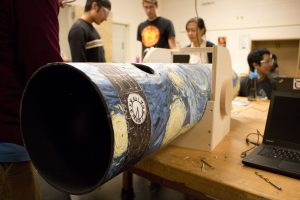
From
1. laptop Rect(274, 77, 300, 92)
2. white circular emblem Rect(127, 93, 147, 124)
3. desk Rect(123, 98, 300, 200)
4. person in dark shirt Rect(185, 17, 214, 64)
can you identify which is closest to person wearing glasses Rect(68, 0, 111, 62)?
person in dark shirt Rect(185, 17, 214, 64)

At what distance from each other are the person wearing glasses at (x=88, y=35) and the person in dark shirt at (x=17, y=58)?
3.92 feet

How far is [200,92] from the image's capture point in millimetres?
818

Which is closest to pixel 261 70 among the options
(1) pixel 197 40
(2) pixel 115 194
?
(1) pixel 197 40

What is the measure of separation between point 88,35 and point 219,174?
1634 millimetres

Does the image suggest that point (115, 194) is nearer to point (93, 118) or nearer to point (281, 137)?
point (281, 137)

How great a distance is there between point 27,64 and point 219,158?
68 centimetres

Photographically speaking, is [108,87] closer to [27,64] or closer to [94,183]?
[94,183]

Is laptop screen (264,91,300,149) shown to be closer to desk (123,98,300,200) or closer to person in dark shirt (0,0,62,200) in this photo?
desk (123,98,300,200)

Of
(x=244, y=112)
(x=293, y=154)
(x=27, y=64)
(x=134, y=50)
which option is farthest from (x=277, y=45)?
(x=27, y=64)

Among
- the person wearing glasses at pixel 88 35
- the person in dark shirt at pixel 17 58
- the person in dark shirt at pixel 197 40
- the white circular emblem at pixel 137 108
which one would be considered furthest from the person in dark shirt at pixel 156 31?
the white circular emblem at pixel 137 108

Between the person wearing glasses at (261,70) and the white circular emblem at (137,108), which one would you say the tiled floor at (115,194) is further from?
the white circular emblem at (137,108)

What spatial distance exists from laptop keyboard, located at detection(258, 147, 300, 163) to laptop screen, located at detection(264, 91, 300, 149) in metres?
0.05

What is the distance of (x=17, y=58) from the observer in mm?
798

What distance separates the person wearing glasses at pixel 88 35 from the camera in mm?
1984
